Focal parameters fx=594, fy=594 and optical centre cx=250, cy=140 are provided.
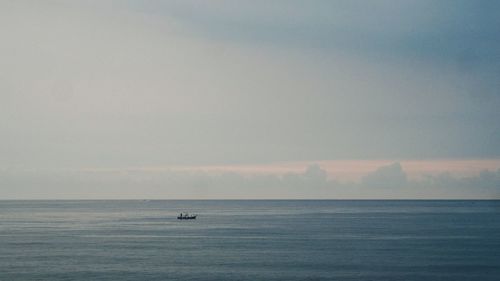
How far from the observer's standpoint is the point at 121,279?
9219 centimetres

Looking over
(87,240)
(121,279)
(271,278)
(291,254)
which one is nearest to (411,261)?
(291,254)

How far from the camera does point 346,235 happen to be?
6668 inches

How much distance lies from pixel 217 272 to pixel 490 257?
5545 centimetres

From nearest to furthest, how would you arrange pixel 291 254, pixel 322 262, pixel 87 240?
1. pixel 322 262
2. pixel 291 254
3. pixel 87 240

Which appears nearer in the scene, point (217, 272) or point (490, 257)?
point (217, 272)

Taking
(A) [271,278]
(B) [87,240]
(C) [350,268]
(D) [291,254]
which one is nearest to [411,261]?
(C) [350,268]

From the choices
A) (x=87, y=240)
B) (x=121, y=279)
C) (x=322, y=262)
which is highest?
(x=87, y=240)

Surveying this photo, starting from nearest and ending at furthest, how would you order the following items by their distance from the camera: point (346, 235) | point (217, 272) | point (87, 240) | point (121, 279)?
point (121, 279), point (217, 272), point (87, 240), point (346, 235)

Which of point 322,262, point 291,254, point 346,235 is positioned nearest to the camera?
point 322,262

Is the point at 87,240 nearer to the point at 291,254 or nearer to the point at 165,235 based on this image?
the point at 165,235

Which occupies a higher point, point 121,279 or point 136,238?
point 136,238

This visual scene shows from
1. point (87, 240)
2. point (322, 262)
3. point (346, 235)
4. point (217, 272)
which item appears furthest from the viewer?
point (346, 235)

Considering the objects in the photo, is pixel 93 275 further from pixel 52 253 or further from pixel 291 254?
pixel 291 254

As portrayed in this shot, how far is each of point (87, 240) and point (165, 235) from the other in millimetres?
25493
